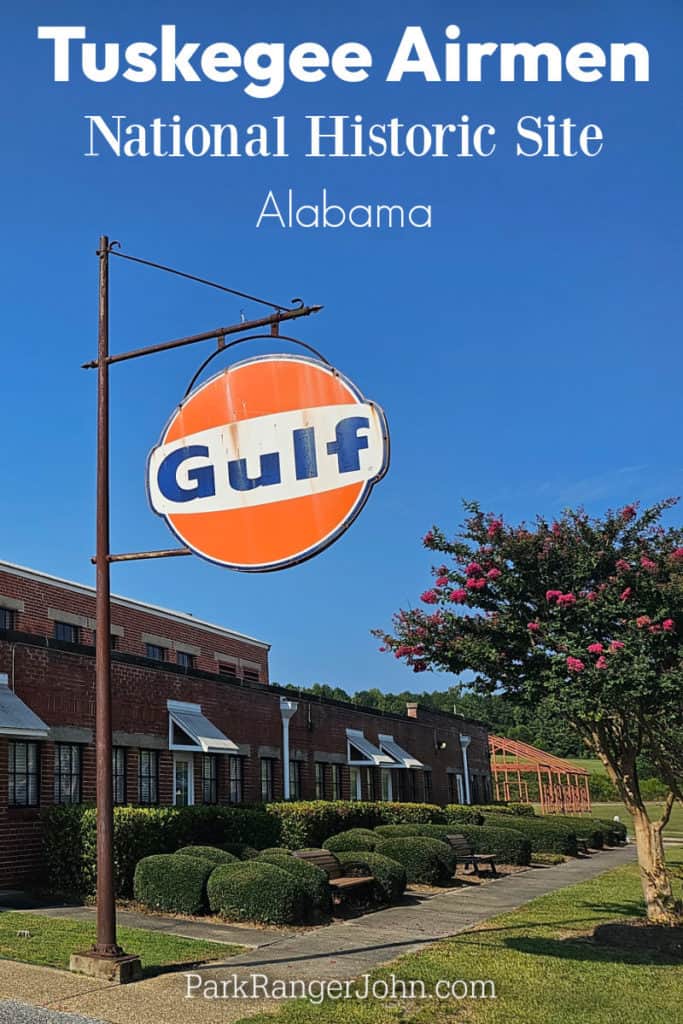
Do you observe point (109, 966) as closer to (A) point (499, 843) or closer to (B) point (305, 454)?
(B) point (305, 454)

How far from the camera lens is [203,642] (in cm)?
3344

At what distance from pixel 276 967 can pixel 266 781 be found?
46.5 ft

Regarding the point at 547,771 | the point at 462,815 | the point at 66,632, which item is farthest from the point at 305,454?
the point at 547,771

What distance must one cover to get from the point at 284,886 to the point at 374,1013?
5.00 metres

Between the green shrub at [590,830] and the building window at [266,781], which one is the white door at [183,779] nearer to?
the building window at [266,781]

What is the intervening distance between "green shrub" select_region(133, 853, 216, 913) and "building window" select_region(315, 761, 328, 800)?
1243 centimetres

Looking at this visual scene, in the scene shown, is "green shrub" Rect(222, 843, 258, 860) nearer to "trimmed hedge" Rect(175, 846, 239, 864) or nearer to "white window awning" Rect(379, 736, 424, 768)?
"trimmed hedge" Rect(175, 846, 239, 864)

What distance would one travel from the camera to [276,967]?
11039mm

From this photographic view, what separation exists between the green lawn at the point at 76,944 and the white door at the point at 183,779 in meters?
7.48

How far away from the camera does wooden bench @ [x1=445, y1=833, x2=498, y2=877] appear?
22.1 m

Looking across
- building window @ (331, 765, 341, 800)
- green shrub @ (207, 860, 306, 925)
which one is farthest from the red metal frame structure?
green shrub @ (207, 860, 306, 925)

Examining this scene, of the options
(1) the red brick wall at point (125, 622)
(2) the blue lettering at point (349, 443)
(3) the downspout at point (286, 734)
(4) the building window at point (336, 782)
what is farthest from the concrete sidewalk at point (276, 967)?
(1) the red brick wall at point (125, 622)

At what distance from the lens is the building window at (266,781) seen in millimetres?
24797

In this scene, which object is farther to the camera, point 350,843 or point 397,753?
point 397,753
